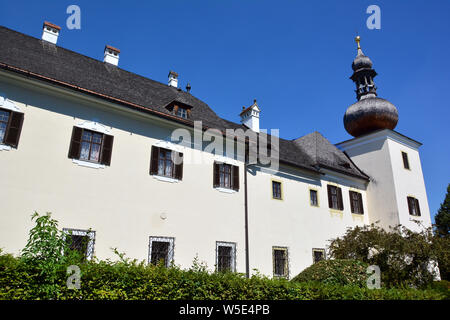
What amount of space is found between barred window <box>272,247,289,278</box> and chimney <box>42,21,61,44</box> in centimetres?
1305

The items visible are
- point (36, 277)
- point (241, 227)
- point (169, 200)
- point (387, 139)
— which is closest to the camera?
point (36, 277)

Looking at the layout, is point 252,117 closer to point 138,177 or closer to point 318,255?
point 318,255

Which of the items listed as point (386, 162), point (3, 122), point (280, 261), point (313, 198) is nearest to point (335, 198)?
point (313, 198)

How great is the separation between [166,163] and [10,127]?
203 inches

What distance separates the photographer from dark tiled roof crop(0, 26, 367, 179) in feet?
37.0

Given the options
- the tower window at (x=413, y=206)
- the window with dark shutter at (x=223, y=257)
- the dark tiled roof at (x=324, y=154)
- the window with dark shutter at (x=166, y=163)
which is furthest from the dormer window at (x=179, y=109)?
the tower window at (x=413, y=206)

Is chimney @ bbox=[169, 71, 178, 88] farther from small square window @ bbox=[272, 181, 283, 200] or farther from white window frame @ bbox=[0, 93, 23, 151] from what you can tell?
white window frame @ bbox=[0, 93, 23, 151]

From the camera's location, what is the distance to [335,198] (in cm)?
1956

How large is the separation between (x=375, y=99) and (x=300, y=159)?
8747mm

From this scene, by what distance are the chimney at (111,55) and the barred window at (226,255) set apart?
958 centimetres

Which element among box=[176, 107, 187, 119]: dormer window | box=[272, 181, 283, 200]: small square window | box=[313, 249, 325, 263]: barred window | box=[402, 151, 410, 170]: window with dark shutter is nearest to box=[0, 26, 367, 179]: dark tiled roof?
box=[176, 107, 187, 119]: dormer window
